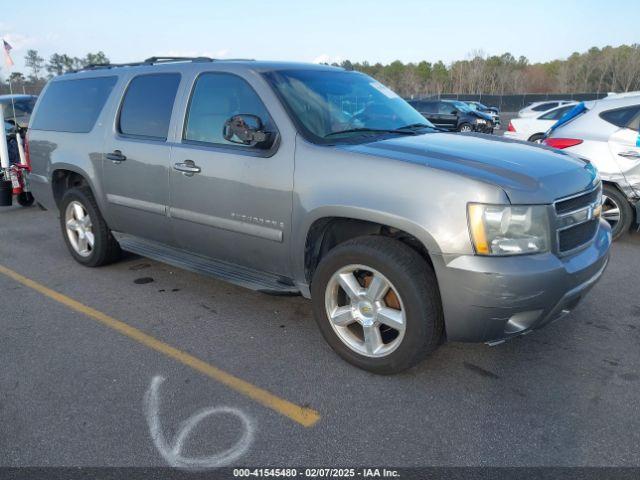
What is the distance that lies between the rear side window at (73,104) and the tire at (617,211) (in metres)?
5.51

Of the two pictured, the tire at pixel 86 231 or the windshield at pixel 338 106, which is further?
the tire at pixel 86 231

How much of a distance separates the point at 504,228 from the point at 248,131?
170 centimetres

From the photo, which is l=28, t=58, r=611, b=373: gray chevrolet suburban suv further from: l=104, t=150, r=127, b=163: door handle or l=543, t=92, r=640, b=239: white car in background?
l=543, t=92, r=640, b=239: white car in background

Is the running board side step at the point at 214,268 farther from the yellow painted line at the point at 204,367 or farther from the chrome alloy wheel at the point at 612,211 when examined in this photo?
the chrome alloy wheel at the point at 612,211

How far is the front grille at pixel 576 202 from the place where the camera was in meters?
2.91

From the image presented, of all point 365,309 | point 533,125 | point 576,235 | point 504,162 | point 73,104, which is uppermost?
point 73,104

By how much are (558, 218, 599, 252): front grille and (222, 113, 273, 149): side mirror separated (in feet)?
6.10

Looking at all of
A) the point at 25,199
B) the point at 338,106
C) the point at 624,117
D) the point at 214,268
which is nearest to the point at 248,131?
the point at 338,106

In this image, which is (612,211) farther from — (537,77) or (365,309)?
(537,77)

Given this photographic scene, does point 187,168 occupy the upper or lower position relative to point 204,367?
upper

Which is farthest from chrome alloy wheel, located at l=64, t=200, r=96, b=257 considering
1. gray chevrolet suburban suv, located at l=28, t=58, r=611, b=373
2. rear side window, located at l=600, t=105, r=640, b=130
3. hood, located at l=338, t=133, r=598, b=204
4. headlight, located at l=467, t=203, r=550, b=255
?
rear side window, located at l=600, t=105, r=640, b=130

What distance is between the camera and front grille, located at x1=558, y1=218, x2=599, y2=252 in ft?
9.58

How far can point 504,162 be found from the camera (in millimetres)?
3045

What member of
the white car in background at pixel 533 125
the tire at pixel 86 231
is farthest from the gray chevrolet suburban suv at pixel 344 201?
the white car in background at pixel 533 125
